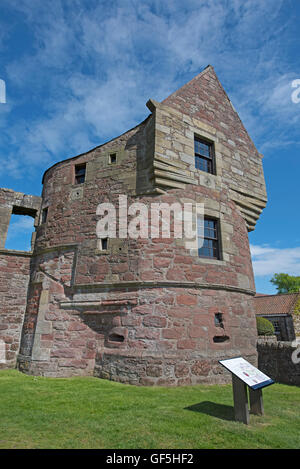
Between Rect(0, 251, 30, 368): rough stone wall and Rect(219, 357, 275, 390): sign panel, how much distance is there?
25.4 ft

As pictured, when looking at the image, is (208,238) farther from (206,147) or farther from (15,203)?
(15,203)

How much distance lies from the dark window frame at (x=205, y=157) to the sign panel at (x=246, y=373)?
647 cm

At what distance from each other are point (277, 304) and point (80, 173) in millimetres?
24361

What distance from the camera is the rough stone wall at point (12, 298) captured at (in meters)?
9.38

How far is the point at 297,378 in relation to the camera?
7566 millimetres

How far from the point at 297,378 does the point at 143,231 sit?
5.88m

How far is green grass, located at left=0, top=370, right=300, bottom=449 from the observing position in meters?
3.58

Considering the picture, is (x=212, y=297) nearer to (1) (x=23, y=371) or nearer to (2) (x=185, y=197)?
(2) (x=185, y=197)

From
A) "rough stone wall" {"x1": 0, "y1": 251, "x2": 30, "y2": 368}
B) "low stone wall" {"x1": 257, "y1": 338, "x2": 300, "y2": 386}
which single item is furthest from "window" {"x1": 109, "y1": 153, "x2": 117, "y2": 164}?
"low stone wall" {"x1": 257, "y1": 338, "x2": 300, "y2": 386}

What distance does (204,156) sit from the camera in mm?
9664

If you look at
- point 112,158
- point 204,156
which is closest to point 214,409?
point 204,156

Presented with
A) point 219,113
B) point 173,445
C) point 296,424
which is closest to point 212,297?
point 296,424

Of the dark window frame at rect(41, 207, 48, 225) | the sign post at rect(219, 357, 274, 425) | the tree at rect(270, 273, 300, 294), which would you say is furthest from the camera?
the tree at rect(270, 273, 300, 294)

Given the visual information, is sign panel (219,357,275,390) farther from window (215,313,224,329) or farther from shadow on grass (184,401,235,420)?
window (215,313,224,329)
